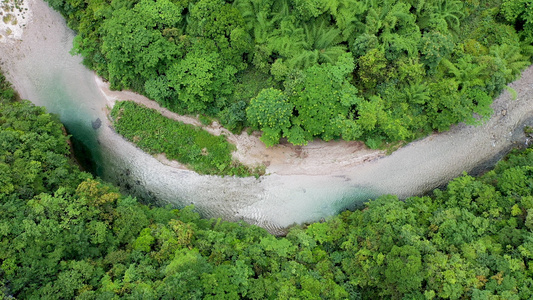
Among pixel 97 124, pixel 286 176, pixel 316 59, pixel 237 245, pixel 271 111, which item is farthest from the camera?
pixel 97 124

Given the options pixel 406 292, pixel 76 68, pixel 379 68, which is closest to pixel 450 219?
pixel 406 292

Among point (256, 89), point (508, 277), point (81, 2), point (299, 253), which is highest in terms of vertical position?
point (81, 2)

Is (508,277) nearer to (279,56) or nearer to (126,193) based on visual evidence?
(279,56)

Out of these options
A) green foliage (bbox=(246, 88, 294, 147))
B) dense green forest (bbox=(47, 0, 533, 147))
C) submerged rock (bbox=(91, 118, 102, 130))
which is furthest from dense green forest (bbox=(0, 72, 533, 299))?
green foliage (bbox=(246, 88, 294, 147))

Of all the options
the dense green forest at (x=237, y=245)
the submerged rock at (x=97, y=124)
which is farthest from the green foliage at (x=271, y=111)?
the submerged rock at (x=97, y=124)

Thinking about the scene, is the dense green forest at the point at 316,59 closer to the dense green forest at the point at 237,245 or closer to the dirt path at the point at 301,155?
the dirt path at the point at 301,155

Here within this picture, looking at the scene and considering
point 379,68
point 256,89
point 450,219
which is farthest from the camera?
point 256,89

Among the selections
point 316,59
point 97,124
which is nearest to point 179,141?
point 97,124

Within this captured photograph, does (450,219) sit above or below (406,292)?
above

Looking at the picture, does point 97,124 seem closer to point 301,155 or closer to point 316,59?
point 301,155
